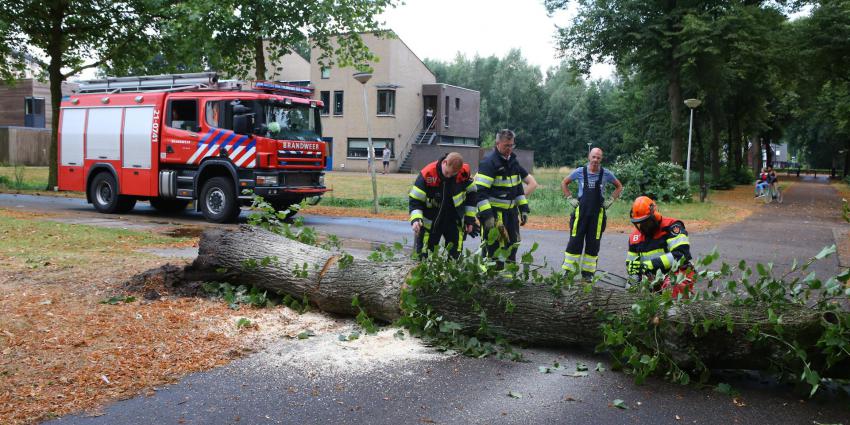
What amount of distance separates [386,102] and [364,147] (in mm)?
3289

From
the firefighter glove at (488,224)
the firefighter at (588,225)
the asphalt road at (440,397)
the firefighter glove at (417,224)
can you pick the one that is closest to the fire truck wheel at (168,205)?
the firefighter glove at (417,224)

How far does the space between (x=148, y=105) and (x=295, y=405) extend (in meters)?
12.2

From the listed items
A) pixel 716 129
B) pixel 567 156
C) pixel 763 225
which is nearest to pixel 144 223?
pixel 763 225

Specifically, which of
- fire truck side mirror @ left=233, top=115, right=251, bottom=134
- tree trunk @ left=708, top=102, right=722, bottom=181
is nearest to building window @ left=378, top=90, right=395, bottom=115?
tree trunk @ left=708, top=102, right=722, bottom=181

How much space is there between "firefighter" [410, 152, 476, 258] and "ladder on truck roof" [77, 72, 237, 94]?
28.2 ft

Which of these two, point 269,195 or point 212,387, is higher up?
point 269,195

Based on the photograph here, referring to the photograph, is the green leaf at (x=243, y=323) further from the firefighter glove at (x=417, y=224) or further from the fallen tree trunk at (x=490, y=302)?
the firefighter glove at (x=417, y=224)

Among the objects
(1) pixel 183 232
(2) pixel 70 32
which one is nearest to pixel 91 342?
(1) pixel 183 232

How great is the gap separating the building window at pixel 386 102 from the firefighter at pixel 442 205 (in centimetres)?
4007

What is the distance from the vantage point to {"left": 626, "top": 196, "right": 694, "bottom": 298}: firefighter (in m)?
5.86

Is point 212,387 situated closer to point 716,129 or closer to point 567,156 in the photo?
point 716,129

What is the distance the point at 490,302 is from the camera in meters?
5.45

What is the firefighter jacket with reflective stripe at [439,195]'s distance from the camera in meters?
6.99

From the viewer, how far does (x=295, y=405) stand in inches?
166
